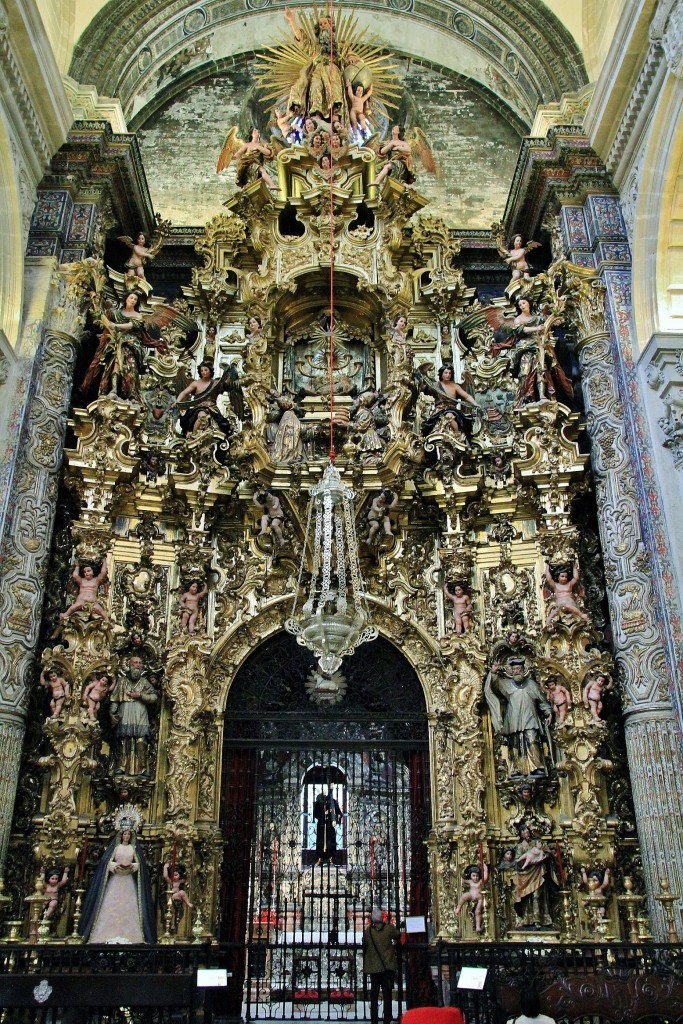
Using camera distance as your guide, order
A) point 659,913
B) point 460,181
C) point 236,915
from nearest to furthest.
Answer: point 659,913
point 236,915
point 460,181

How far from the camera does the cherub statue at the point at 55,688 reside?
10750 mm

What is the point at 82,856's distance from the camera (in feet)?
34.7

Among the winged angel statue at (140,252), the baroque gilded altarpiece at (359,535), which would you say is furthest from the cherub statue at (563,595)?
the winged angel statue at (140,252)

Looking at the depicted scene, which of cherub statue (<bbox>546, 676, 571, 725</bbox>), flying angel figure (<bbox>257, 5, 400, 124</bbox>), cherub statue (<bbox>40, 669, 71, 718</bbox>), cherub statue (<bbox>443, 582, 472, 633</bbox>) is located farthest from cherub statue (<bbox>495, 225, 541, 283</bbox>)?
cherub statue (<bbox>40, 669, 71, 718</bbox>)

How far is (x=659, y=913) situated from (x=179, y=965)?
201 inches

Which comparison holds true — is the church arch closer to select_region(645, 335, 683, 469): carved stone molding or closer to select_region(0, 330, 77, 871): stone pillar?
select_region(645, 335, 683, 469): carved stone molding

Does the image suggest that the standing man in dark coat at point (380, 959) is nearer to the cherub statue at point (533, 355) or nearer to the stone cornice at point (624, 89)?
the cherub statue at point (533, 355)

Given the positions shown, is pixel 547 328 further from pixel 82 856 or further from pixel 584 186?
pixel 82 856

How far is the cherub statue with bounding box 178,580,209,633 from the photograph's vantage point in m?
12.1

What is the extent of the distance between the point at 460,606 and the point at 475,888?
3.47m

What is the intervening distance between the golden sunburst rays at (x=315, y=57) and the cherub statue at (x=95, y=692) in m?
10.5

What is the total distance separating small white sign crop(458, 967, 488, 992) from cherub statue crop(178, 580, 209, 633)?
18.8 ft

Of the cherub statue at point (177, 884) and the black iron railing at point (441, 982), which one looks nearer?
the black iron railing at point (441, 982)

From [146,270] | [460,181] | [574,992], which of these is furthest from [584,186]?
[574,992]
